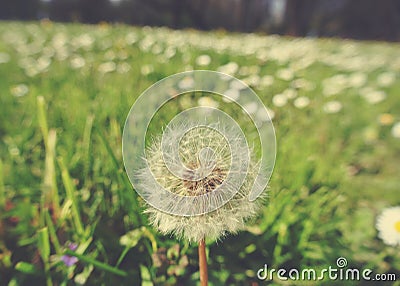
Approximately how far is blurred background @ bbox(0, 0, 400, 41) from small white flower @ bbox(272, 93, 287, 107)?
440 inches

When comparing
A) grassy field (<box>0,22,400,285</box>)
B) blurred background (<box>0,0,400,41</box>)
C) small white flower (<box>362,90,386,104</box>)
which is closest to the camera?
grassy field (<box>0,22,400,285</box>)

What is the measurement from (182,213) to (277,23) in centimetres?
1439

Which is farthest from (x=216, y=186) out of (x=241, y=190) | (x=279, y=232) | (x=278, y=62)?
(x=278, y=62)

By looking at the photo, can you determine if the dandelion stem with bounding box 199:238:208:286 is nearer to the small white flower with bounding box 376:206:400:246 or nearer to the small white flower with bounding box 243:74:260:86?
the small white flower with bounding box 376:206:400:246

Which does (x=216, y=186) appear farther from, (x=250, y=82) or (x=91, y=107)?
(x=250, y=82)

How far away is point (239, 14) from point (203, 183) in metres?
13.9

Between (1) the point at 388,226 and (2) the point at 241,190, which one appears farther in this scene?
(1) the point at 388,226

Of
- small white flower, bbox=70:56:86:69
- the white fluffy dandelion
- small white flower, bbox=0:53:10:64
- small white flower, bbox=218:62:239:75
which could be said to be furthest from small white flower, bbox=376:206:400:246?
small white flower, bbox=0:53:10:64

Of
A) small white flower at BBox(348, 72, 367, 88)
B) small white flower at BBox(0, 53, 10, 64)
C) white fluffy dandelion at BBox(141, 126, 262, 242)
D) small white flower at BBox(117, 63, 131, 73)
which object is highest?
small white flower at BBox(348, 72, 367, 88)

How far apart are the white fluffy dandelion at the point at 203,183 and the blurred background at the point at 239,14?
42.3ft

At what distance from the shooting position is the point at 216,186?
2.19 ft

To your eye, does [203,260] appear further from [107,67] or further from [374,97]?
[107,67]

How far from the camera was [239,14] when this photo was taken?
13805mm

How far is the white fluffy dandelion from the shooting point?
660mm
